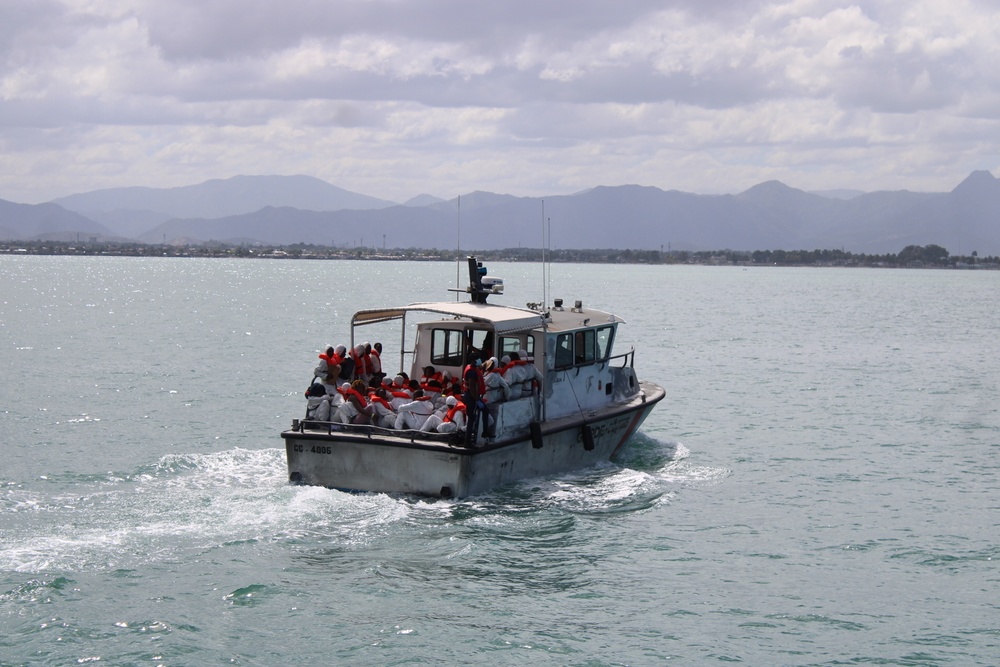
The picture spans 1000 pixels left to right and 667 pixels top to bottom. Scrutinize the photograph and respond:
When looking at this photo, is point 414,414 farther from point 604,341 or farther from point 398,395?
point 604,341

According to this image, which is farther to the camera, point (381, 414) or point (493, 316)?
point (493, 316)

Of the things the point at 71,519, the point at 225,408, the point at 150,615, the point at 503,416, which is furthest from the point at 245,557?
the point at 225,408

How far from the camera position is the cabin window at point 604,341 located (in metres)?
22.2

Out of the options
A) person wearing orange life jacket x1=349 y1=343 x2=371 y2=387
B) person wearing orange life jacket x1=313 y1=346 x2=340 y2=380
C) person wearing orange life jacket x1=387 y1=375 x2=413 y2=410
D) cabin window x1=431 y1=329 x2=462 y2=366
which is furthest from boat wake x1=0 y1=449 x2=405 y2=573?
cabin window x1=431 y1=329 x2=462 y2=366

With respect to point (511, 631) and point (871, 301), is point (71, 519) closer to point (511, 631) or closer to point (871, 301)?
point (511, 631)

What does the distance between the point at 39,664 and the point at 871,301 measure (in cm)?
11053

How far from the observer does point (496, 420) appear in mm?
18391

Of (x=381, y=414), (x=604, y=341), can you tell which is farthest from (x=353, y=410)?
(x=604, y=341)

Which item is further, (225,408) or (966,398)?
(966,398)

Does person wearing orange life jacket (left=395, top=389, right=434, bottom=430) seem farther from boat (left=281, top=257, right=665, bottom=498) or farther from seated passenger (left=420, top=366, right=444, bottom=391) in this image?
seated passenger (left=420, top=366, right=444, bottom=391)

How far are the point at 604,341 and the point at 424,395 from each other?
17.2ft

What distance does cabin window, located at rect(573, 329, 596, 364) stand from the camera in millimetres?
21406

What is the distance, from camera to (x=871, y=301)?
114000 mm

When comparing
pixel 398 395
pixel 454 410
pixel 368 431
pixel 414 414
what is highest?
pixel 398 395
